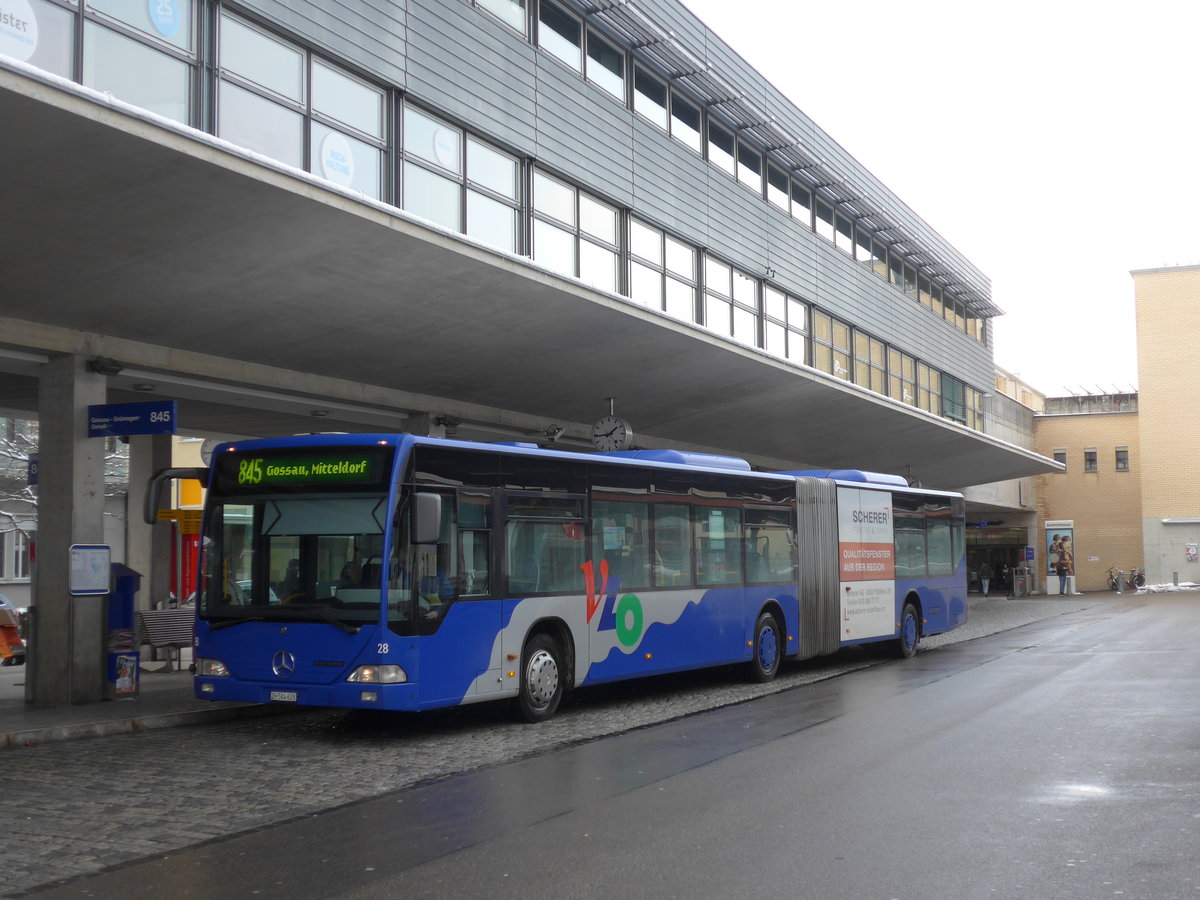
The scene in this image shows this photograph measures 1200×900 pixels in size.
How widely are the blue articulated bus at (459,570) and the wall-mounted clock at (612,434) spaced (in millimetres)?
5457

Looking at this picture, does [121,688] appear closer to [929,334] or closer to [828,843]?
[828,843]

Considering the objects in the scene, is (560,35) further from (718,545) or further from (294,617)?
(294,617)

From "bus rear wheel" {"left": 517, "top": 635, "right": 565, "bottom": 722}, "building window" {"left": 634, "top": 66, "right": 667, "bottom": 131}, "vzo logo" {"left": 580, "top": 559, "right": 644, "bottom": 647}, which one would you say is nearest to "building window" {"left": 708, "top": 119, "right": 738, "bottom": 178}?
"building window" {"left": 634, "top": 66, "right": 667, "bottom": 131}

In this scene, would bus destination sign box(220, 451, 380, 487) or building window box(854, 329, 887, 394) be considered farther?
building window box(854, 329, 887, 394)

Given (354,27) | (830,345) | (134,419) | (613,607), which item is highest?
(354,27)

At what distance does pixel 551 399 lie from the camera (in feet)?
72.1

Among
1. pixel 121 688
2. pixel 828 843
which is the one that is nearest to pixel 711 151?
pixel 121 688

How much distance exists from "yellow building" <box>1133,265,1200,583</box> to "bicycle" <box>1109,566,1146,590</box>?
3.36 ft

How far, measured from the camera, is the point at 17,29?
11.1m

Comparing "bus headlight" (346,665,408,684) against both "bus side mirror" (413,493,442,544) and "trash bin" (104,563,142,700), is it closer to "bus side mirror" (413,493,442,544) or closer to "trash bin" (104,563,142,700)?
"bus side mirror" (413,493,442,544)

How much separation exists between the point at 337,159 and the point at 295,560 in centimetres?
588

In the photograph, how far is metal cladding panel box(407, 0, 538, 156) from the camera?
53.6 ft

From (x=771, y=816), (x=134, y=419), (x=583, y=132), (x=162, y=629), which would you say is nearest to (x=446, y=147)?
(x=583, y=132)

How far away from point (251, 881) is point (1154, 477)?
57465mm
